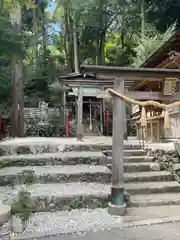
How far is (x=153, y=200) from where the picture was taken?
4.71 m

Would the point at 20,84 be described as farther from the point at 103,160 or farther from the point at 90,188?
the point at 90,188

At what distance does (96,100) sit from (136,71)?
407 inches

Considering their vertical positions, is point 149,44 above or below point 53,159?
above

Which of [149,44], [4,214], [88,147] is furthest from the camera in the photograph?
[149,44]

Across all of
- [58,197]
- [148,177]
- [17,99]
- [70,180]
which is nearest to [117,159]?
[58,197]

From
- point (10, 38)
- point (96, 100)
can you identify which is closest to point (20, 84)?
point (96, 100)

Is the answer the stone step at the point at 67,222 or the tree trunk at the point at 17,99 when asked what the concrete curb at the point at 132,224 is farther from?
the tree trunk at the point at 17,99

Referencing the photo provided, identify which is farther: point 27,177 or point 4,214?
point 27,177

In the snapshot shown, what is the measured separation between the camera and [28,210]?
13.8 feet

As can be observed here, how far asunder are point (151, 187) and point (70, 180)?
1710 millimetres

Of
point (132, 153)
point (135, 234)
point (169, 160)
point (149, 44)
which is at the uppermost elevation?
point (149, 44)

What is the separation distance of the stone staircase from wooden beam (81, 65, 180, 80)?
220cm

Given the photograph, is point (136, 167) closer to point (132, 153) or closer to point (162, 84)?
point (132, 153)

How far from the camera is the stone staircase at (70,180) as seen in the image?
4.38 m
